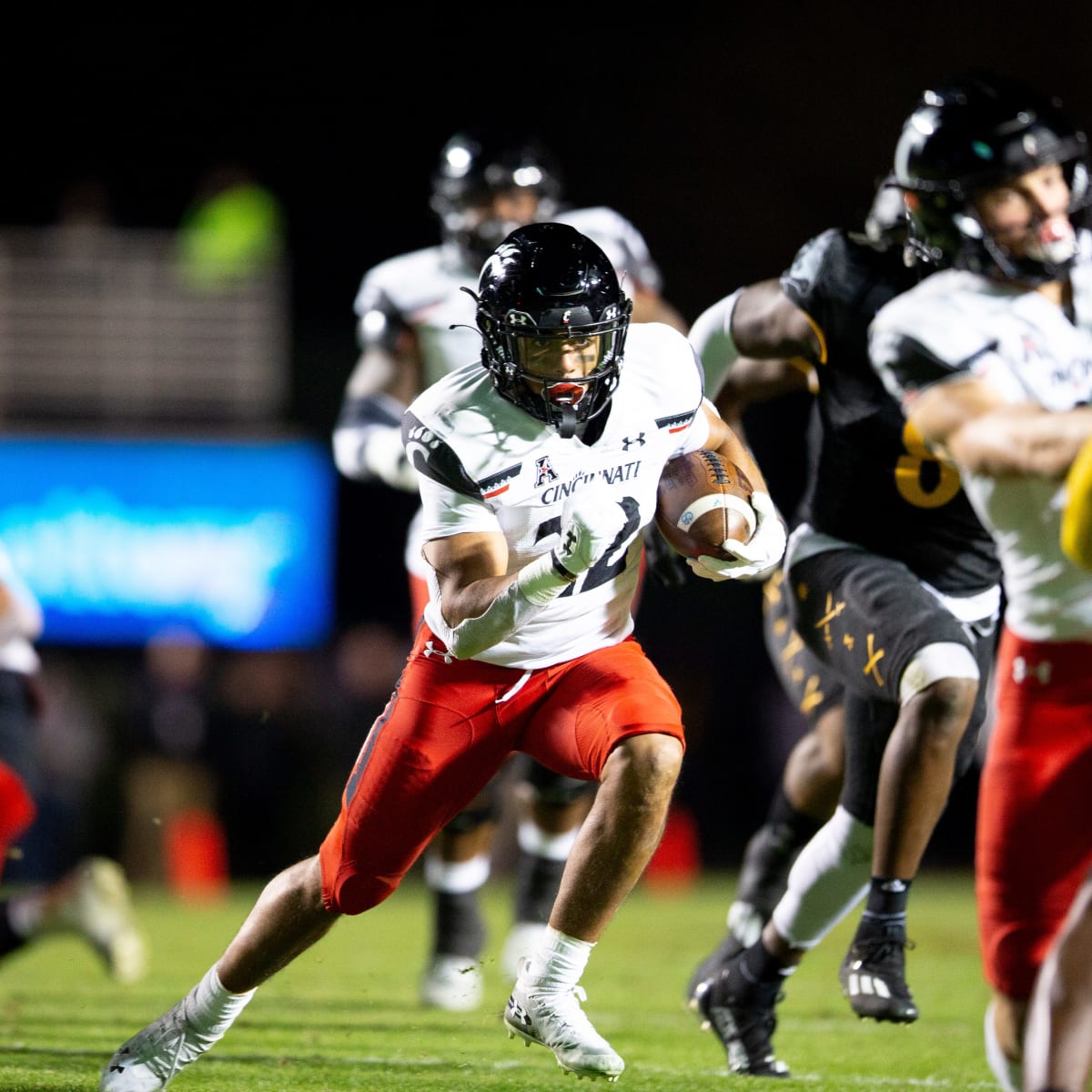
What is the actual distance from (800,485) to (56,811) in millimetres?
4975

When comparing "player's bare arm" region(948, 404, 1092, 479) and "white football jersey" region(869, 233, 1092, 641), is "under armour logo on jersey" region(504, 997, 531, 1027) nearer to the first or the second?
"white football jersey" region(869, 233, 1092, 641)

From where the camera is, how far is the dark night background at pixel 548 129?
11.8m

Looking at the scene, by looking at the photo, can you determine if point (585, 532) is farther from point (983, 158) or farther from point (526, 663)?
point (983, 158)

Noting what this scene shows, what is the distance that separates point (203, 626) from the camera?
11328mm

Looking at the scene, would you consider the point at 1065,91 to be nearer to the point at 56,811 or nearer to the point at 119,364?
the point at 119,364

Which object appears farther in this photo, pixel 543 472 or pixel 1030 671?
pixel 543 472

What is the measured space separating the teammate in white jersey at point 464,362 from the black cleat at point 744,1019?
1.16 m

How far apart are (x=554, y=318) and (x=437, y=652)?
72 centimetres

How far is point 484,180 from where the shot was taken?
5.46 metres

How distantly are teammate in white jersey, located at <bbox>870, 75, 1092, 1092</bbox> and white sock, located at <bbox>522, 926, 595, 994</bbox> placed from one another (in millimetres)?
814

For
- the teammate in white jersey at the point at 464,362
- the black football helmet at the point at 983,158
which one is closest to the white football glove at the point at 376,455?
the teammate in white jersey at the point at 464,362

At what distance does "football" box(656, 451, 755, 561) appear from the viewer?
11.3 feet

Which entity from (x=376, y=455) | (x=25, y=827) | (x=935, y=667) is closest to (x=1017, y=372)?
(x=935, y=667)

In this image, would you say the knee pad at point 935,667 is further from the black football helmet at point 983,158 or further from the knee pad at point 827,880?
the black football helmet at point 983,158
